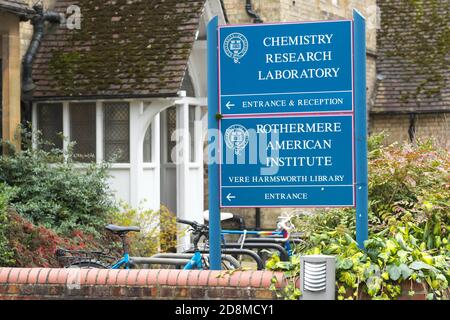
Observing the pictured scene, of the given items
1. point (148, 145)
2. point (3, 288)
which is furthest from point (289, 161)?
point (148, 145)

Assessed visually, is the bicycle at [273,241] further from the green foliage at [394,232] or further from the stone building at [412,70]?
the stone building at [412,70]

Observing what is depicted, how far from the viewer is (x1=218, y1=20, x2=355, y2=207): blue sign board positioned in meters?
8.52

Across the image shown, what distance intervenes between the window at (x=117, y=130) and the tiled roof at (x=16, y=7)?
91.2 inches

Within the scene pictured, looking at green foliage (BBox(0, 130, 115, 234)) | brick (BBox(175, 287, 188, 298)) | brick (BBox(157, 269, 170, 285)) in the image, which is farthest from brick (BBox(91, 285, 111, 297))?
green foliage (BBox(0, 130, 115, 234))

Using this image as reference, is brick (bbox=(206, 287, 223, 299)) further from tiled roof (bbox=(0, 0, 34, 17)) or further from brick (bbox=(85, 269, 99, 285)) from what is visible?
tiled roof (bbox=(0, 0, 34, 17))

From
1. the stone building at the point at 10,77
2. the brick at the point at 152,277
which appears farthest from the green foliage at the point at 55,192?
the brick at the point at 152,277

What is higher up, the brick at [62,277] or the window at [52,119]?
the window at [52,119]

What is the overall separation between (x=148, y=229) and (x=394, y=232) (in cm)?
744

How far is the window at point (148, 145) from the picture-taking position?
17203 mm

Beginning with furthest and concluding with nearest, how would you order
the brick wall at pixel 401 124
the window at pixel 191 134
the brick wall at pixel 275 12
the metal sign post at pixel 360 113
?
the brick wall at pixel 401 124 → the brick wall at pixel 275 12 → the window at pixel 191 134 → the metal sign post at pixel 360 113

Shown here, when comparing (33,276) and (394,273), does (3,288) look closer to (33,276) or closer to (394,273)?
(33,276)
